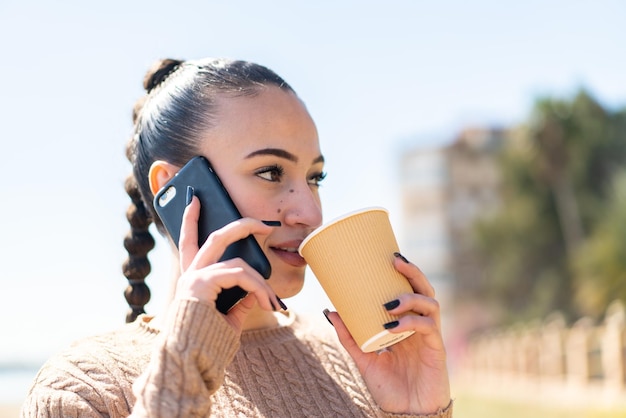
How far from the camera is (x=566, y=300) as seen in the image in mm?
34438

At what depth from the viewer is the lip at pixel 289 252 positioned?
7.35 ft

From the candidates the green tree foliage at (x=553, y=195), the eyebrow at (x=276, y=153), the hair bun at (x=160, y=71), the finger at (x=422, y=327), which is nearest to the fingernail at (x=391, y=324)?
the finger at (x=422, y=327)

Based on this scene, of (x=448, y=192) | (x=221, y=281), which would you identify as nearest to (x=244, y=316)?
(x=221, y=281)

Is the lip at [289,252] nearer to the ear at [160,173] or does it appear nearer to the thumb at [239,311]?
the thumb at [239,311]

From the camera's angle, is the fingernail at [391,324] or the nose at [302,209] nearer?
the fingernail at [391,324]

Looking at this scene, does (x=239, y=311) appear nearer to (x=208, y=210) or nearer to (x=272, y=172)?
(x=208, y=210)

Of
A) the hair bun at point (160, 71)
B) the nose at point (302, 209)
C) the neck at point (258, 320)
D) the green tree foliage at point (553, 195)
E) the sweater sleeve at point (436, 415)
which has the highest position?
the green tree foliage at point (553, 195)

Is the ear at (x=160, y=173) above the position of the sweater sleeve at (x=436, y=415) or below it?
above

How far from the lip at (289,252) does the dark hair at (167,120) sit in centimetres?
37

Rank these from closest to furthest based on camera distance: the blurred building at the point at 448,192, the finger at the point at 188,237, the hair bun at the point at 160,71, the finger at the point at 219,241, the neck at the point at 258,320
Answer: the finger at the point at 219,241 → the finger at the point at 188,237 → the neck at the point at 258,320 → the hair bun at the point at 160,71 → the blurred building at the point at 448,192

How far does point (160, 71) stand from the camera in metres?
2.75

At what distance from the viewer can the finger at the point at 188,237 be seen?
205 cm

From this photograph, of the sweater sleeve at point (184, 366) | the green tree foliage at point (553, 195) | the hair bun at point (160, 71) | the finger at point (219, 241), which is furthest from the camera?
the green tree foliage at point (553, 195)

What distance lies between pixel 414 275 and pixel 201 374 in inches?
24.2
